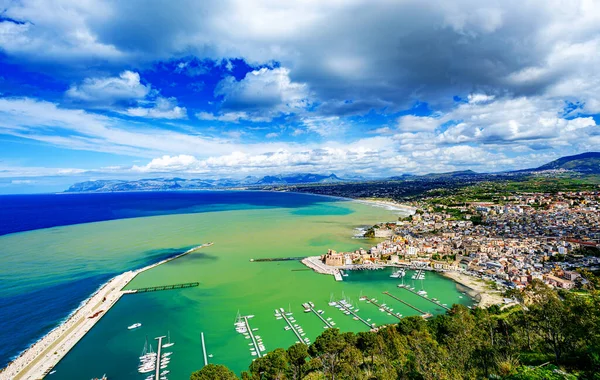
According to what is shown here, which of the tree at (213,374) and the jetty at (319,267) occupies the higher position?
the tree at (213,374)

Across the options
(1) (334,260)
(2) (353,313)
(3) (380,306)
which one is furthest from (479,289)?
(1) (334,260)

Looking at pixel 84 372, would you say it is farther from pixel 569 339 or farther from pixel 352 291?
pixel 569 339

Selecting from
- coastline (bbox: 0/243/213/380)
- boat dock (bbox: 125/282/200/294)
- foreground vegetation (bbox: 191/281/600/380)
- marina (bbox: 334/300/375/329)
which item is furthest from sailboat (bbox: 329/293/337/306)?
coastline (bbox: 0/243/213/380)

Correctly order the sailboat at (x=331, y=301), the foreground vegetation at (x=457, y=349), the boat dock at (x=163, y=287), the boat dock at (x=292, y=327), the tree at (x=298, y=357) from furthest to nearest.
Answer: the boat dock at (x=163, y=287) < the sailboat at (x=331, y=301) < the boat dock at (x=292, y=327) < the tree at (x=298, y=357) < the foreground vegetation at (x=457, y=349)

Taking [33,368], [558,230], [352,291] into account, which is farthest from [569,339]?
[558,230]

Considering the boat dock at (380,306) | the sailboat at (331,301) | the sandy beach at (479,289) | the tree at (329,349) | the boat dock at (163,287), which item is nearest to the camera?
the tree at (329,349)

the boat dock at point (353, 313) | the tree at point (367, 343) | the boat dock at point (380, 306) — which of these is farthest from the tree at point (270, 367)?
the boat dock at point (380, 306)

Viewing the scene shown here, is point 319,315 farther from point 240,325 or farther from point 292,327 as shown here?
point 240,325

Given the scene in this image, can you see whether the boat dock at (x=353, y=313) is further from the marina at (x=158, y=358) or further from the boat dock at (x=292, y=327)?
the marina at (x=158, y=358)
